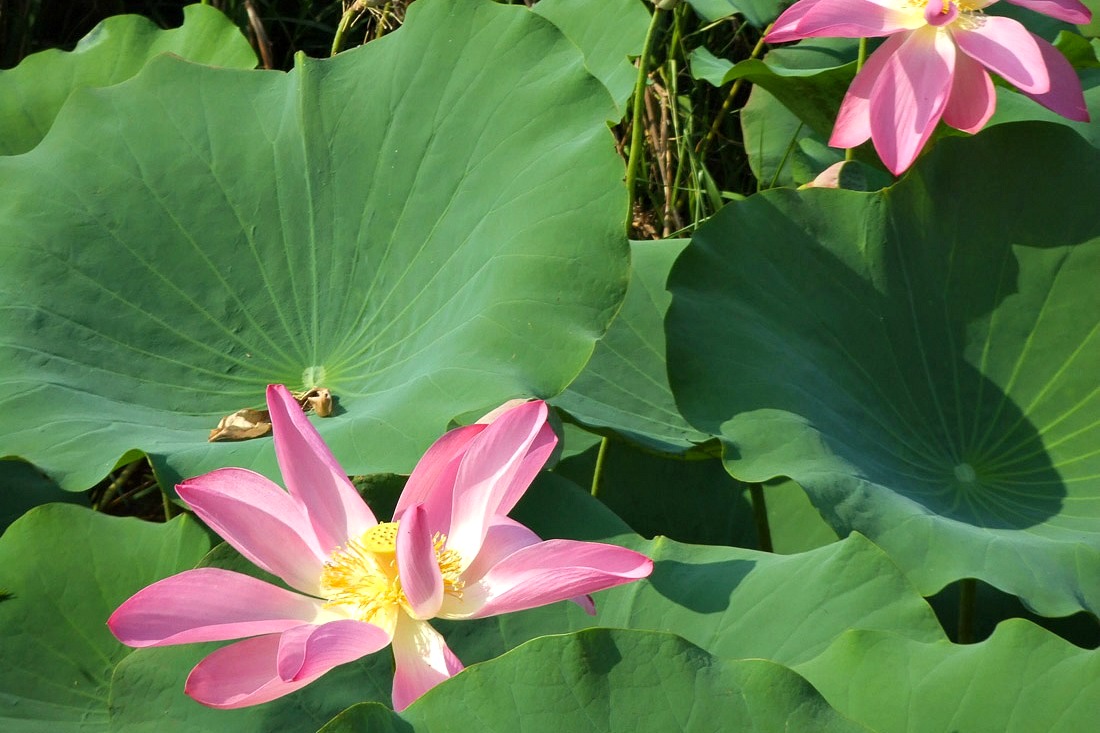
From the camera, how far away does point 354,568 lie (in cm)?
93

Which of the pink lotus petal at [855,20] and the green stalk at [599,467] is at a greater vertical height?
the pink lotus petal at [855,20]

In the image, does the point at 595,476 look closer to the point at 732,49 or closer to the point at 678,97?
the point at 678,97

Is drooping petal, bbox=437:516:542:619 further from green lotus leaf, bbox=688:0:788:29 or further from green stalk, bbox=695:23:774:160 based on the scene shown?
green stalk, bbox=695:23:774:160

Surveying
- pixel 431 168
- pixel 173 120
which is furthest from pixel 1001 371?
pixel 173 120

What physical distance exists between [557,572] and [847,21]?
3.02 ft

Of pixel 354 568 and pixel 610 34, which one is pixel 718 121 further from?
pixel 354 568

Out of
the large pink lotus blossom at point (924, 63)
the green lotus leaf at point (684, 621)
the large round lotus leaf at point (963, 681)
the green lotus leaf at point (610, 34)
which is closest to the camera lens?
the large round lotus leaf at point (963, 681)

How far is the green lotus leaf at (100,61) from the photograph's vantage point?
2.08m

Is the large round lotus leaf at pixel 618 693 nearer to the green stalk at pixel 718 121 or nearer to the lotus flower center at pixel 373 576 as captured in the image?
the lotus flower center at pixel 373 576

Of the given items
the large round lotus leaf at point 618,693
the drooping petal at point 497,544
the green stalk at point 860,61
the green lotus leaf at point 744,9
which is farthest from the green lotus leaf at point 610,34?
the large round lotus leaf at point 618,693

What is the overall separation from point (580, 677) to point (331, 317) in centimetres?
76

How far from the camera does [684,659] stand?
0.82m

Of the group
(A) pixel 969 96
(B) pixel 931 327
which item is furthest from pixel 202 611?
(A) pixel 969 96

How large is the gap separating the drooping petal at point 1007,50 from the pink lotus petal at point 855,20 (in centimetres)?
7
